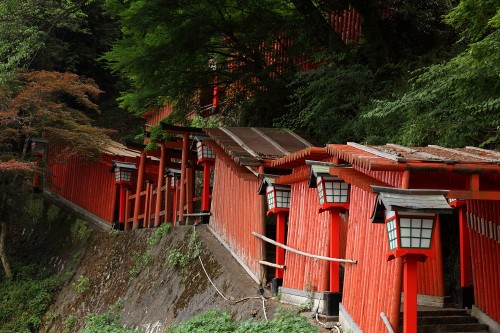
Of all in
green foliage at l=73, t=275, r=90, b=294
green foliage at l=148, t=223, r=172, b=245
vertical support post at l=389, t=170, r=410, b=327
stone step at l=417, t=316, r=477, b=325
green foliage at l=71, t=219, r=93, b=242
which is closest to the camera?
vertical support post at l=389, t=170, r=410, b=327

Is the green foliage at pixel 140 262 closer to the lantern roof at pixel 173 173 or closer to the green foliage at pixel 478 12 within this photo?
the lantern roof at pixel 173 173

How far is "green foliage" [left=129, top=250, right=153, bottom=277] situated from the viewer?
15875mm

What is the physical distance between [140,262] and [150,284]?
1.43m

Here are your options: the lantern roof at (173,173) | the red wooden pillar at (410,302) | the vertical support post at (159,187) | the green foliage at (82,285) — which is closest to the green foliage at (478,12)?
the red wooden pillar at (410,302)

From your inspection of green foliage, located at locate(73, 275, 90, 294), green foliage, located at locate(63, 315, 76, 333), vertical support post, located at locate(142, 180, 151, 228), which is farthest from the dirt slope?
vertical support post, located at locate(142, 180, 151, 228)

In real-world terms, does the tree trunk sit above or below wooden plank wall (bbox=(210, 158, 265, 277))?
below

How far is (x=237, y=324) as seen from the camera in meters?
10.9

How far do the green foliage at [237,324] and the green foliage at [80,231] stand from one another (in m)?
8.77

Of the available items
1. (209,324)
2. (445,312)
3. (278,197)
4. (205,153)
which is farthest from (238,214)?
(445,312)

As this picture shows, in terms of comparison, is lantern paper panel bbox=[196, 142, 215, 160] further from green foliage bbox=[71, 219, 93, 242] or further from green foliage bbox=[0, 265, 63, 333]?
green foliage bbox=[71, 219, 93, 242]

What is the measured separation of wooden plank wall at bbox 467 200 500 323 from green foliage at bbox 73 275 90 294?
1008 cm

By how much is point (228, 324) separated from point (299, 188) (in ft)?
7.55

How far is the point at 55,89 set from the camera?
1939cm

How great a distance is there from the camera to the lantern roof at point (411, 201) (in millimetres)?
7039
